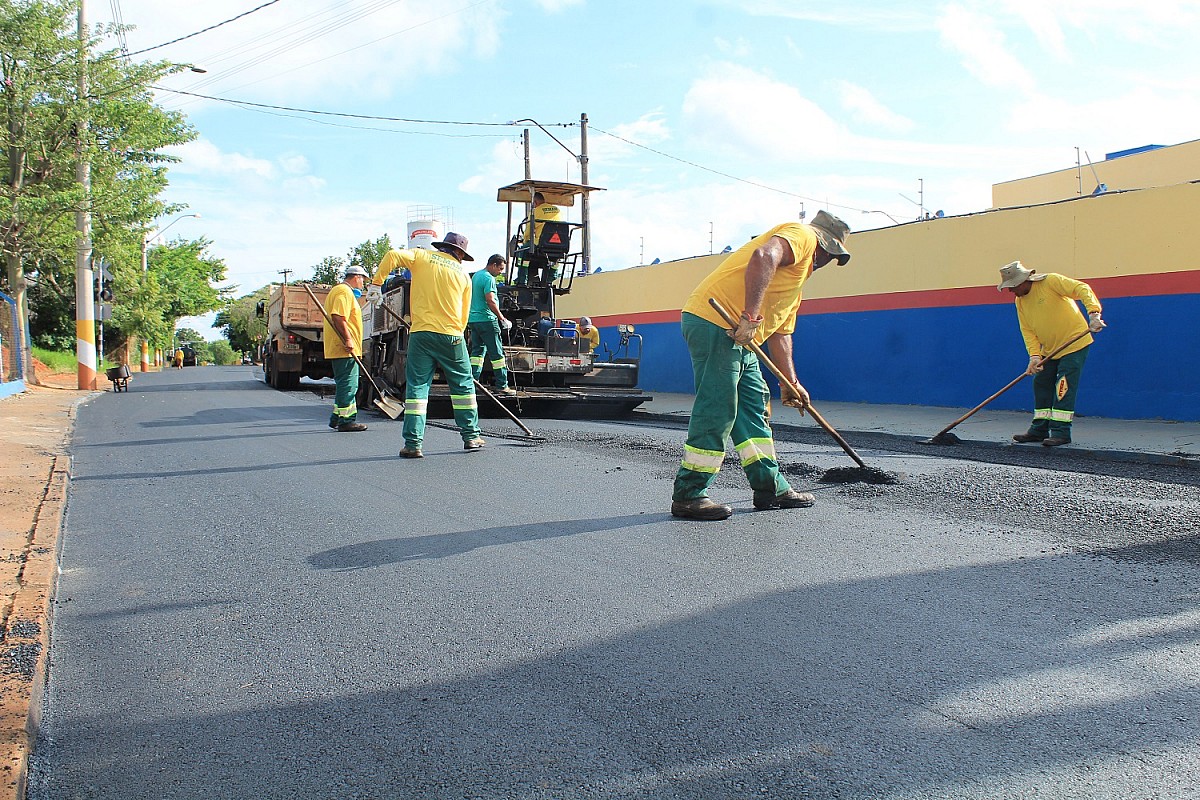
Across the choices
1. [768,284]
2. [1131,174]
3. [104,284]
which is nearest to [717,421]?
[768,284]

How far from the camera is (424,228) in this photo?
85.8 ft

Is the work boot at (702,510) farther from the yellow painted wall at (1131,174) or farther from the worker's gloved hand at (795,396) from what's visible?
the yellow painted wall at (1131,174)

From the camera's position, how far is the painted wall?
10023 millimetres

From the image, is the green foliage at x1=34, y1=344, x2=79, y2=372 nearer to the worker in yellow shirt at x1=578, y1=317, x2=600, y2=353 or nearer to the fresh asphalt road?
the worker in yellow shirt at x1=578, y1=317, x2=600, y2=353

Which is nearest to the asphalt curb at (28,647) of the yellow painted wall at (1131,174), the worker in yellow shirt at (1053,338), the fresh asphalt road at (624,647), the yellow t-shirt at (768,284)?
the fresh asphalt road at (624,647)

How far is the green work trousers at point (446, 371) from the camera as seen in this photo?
8.34 meters

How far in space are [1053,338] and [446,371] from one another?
18.2ft

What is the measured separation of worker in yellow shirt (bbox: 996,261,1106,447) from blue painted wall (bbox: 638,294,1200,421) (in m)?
2.08

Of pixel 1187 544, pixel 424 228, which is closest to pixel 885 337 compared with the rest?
pixel 1187 544

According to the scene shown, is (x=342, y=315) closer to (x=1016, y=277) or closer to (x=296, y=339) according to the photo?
(x=1016, y=277)

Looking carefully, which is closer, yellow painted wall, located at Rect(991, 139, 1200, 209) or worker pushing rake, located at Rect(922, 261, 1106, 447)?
worker pushing rake, located at Rect(922, 261, 1106, 447)

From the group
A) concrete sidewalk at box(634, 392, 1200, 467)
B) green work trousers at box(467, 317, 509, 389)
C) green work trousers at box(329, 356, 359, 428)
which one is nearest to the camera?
concrete sidewalk at box(634, 392, 1200, 467)

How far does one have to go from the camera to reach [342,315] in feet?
33.3

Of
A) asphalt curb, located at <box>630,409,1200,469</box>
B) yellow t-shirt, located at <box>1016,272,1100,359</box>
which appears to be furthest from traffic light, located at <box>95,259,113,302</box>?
yellow t-shirt, located at <box>1016,272,1100,359</box>
